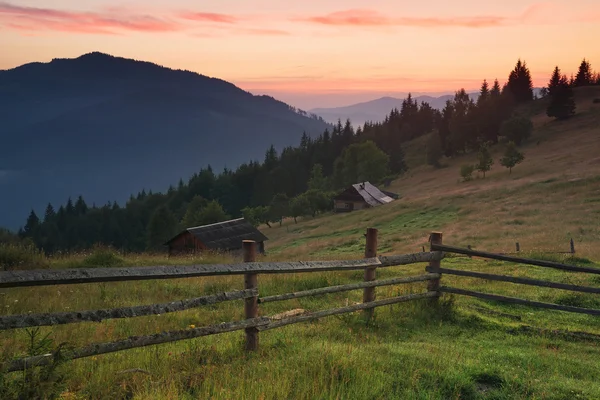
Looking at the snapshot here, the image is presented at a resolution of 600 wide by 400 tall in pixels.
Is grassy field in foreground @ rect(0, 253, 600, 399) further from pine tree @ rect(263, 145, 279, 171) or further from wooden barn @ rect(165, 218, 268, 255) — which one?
pine tree @ rect(263, 145, 279, 171)

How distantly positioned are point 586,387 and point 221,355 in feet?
16.5

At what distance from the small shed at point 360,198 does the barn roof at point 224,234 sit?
118ft

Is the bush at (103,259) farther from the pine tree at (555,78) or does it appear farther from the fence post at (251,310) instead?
the pine tree at (555,78)

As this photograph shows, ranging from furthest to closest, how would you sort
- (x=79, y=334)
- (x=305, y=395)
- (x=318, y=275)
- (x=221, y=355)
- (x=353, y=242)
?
(x=353, y=242)
(x=318, y=275)
(x=79, y=334)
(x=221, y=355)
(x=305, y=395)

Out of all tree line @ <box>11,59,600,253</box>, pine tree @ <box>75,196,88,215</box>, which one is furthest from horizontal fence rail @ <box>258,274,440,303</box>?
pine tree @ <box>75,196,88,215</box>

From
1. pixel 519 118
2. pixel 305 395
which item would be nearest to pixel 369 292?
pixel 305 395

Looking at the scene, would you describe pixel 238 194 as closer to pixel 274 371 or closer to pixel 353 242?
pixel 353 242

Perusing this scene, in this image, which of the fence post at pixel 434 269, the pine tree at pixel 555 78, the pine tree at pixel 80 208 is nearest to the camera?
the fence post at pixel 434 269

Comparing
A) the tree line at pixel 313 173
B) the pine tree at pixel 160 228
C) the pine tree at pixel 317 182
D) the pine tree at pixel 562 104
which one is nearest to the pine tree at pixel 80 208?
the tree line at pixel 313 173

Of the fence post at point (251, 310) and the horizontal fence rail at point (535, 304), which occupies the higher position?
the fence post at point (251, 310)

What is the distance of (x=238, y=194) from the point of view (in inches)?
5340

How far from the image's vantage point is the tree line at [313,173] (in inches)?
3501

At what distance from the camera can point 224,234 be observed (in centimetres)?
4497

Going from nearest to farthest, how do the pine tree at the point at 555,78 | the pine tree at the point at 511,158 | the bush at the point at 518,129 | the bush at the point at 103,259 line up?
the bush at the point at 103,259 < the pine tree at the point at 511,158 < the bush at the point at 518,129 < the pine tree at the point at 555,78
